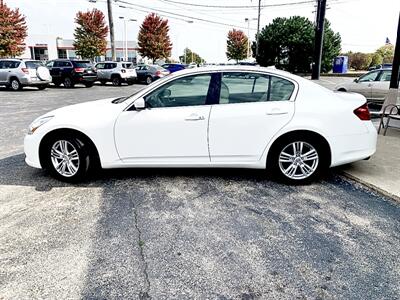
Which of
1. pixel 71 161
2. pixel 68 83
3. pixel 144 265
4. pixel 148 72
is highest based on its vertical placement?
pixel 148 72

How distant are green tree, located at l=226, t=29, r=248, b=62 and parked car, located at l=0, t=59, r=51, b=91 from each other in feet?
204

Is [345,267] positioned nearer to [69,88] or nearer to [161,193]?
[161,193]

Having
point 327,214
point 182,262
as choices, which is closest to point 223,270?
point 182,262

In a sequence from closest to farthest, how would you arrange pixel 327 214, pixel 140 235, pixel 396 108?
pixel 140 235, pixel 327 214, pixel 396 108

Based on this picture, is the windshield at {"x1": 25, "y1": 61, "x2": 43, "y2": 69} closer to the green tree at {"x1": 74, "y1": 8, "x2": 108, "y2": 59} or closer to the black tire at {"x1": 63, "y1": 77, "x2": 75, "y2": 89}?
the black tire at {"x1": 63, "y1": 77, "x2": 75, "y2": 89}

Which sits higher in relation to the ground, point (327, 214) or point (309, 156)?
point (309, 156)

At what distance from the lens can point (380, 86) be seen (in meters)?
12.1

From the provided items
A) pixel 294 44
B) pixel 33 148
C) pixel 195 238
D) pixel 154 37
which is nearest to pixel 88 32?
pixel 154 37

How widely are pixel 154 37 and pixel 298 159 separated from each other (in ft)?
158

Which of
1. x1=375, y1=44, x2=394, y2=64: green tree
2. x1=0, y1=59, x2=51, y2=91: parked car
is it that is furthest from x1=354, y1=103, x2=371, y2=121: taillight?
x1=375, y1=44, x2=394, y2=64: green tree

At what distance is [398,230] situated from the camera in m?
3.35

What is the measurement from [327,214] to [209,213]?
49.6 inches

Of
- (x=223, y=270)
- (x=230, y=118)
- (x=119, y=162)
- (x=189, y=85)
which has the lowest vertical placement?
(x=223, y=270)

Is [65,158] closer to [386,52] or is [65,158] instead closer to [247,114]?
[247,114]
